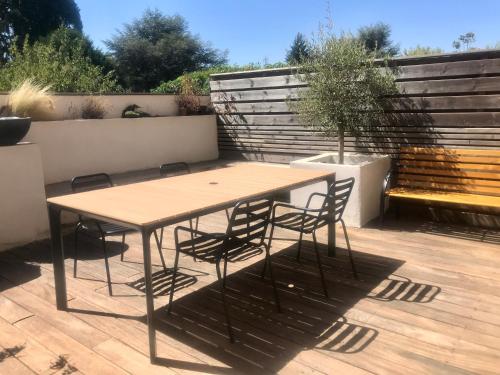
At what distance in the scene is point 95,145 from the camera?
598 centimetres

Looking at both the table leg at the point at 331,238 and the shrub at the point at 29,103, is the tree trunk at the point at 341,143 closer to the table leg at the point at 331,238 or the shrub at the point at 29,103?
the table leg at the point at 331,238

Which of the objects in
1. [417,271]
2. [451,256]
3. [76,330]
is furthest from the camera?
[451,256]

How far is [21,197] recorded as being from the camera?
4.35 m

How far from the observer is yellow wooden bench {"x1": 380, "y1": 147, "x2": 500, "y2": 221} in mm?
4426

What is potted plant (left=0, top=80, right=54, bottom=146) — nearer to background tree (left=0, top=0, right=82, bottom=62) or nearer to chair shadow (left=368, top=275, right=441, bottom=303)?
chair shadow (left=368, top=275, right=441, bottom=303)

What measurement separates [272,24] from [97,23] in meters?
13.9

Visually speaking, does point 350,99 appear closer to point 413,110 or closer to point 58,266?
point 413,110

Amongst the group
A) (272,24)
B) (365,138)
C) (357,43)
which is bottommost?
(365,138)

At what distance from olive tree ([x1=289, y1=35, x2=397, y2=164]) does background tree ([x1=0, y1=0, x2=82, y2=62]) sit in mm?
27794

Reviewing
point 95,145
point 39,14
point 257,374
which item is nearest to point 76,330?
point 257,374

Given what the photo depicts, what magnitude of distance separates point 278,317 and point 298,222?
0.82m

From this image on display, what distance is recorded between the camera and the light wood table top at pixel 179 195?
243cm

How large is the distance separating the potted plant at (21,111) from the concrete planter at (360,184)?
307 cm

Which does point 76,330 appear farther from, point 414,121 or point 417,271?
point 414,121
